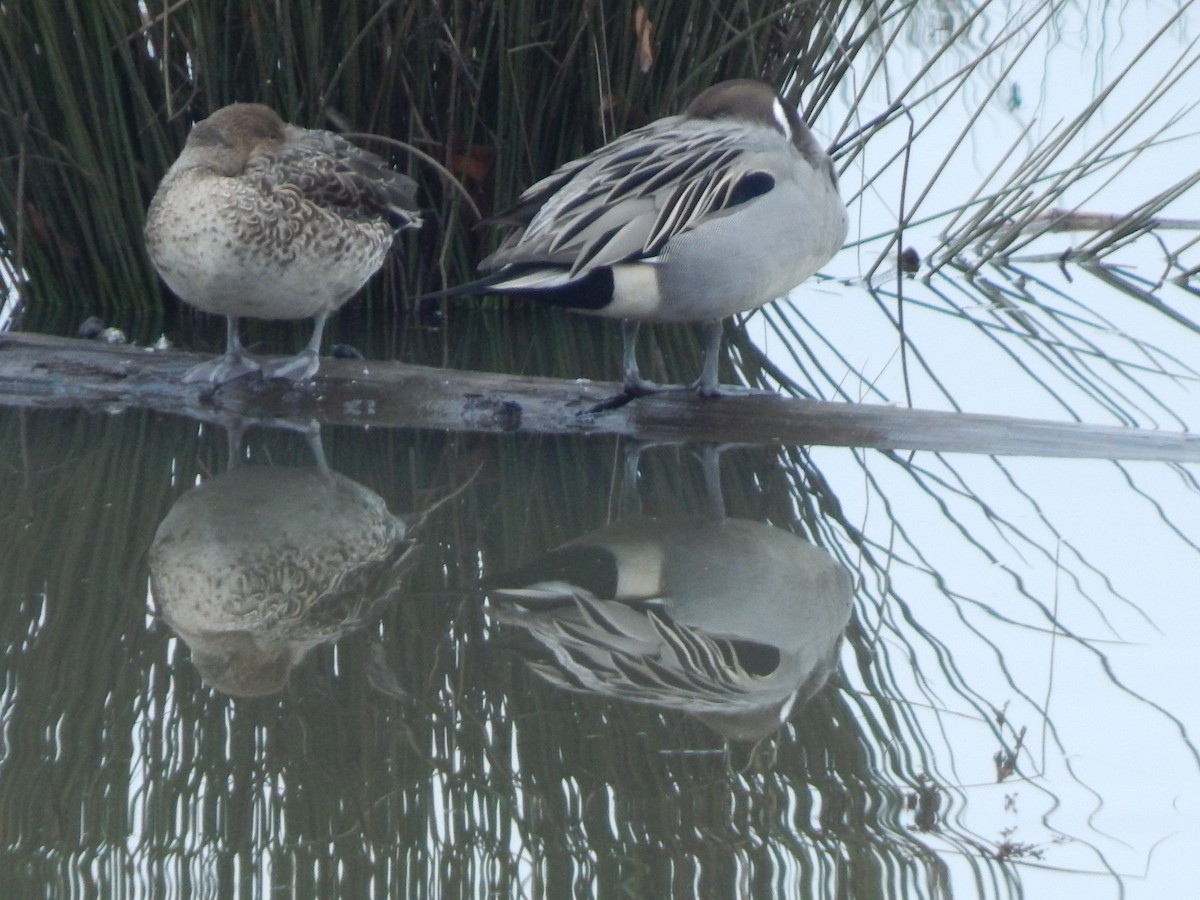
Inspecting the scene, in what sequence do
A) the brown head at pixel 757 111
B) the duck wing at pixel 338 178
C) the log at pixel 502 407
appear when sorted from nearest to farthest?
the log at pixel 502 407 < the brown head at pixel 757 111 < the duck wing at pixel 338 178

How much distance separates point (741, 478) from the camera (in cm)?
347

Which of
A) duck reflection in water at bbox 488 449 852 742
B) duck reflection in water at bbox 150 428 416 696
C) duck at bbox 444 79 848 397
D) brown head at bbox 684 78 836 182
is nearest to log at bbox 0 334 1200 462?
duck at bbox 444 79 848 397

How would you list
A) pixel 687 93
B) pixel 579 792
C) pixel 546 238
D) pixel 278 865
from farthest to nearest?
pixel 687 93, pixel 546 238, pixel 579 792, pixel 278 865

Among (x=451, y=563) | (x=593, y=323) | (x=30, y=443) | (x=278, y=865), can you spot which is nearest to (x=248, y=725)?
(x=278, y=865)

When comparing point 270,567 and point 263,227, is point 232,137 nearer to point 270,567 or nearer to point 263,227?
point 263,227

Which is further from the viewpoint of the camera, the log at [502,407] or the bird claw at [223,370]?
the bird claw at [223,370]

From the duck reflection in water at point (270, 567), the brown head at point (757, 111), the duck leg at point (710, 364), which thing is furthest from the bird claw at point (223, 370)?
the brown head at point (757, 111)

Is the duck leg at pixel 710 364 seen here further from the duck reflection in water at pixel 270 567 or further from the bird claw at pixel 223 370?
the bird claw at pixel 223 370

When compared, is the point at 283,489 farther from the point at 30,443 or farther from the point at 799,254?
the point at 799,254

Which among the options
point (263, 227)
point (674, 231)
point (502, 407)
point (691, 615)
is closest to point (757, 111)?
point (674, 231)

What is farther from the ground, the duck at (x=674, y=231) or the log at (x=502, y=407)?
the duck at (x=674, y=231)

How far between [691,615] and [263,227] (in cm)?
155

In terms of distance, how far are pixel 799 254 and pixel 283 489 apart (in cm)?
121

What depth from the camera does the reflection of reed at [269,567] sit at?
2.52 m
